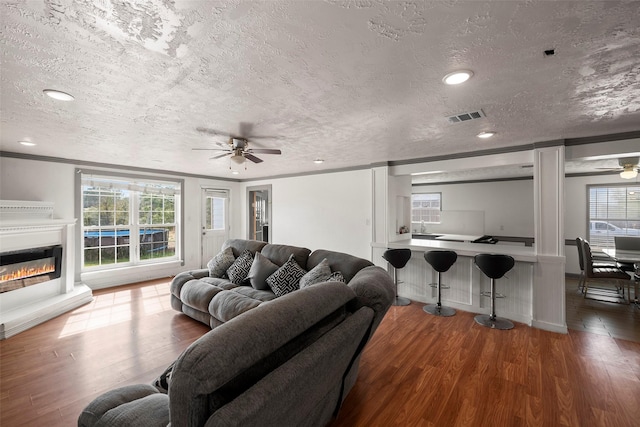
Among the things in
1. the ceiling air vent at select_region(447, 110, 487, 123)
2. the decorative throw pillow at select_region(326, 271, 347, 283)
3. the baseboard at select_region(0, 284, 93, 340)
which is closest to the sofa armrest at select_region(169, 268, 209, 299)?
the baseboard at select_region(0, 284, 93, 340)

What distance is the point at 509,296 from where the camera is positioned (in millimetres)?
3830

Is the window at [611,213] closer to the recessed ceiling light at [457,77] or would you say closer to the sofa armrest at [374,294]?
the recessed ceiling light at [457,77]

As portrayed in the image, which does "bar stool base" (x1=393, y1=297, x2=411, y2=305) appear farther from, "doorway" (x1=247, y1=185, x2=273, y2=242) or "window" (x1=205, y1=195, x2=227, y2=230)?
"window" (x1=205, y1=195, x2=227, y2=230)

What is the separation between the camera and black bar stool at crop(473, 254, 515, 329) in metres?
3.48

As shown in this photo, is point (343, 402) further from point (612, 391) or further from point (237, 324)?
point (612, 391)

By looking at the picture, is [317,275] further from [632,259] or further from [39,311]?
[632,259]

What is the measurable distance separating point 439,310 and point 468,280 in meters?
0.64

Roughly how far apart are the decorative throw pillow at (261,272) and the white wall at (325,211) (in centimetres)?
221

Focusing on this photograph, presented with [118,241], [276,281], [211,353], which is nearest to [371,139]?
[276,281]

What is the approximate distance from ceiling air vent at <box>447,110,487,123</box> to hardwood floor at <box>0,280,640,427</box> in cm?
239

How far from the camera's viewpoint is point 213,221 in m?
7.15

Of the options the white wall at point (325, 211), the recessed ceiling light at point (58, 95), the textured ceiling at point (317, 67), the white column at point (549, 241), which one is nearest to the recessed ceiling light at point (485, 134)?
the textured ceiling at point (317, 67)

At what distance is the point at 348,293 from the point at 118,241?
5.69 metres

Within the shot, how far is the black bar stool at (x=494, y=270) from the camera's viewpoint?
3476 millimetres
